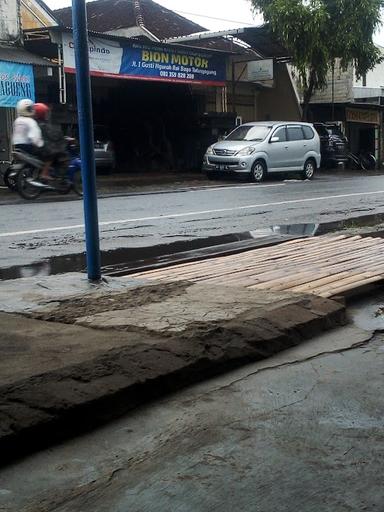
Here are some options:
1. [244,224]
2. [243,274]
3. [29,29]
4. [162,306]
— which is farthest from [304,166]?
[162,306]

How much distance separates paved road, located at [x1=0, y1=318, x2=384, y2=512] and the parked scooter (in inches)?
394

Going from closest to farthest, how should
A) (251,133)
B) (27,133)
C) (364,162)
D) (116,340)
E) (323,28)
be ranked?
1. (116,340)
2. (27,133)
3. (251,133)
4. (323,28)
5. (364,162)

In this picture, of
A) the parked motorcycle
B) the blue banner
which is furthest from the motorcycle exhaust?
the parked motorcycle

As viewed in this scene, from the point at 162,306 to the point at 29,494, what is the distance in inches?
87.5

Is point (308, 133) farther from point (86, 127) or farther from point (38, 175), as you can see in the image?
point (86, 127)

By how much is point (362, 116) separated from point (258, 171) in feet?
52.5

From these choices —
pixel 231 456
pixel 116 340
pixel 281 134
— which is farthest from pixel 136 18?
pixel 231 456

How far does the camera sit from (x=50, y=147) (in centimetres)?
1305

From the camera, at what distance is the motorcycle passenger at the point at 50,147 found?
13031 millimetres

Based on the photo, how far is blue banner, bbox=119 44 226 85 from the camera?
22000 mm

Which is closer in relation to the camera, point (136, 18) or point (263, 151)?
point (263, 151)

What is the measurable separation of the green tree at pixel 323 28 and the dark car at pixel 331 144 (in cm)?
236

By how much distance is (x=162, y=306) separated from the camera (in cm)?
467

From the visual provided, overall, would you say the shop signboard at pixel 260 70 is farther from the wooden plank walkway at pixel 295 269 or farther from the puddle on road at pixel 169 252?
the wooden plank walkway at pixel 295 269
